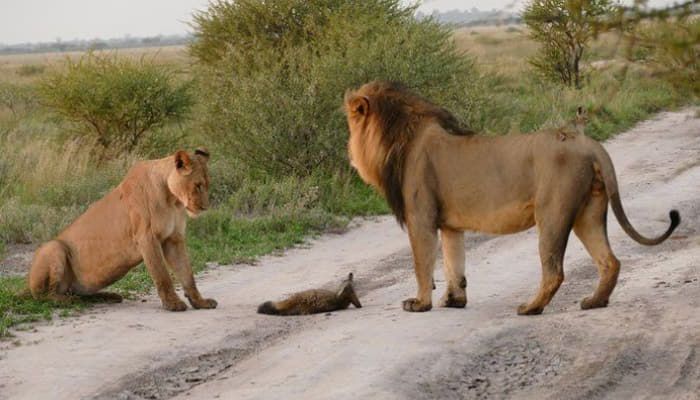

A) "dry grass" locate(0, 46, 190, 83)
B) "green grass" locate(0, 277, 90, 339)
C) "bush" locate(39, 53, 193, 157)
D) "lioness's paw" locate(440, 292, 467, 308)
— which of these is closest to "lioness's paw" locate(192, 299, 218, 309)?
"green grass" locate(0, 277, 90, 339)

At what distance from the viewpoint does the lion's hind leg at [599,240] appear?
8055 mm

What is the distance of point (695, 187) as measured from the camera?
14352 millimetres

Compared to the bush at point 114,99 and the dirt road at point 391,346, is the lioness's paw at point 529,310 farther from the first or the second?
the bush at point 114,99

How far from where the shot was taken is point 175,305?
29.2ft

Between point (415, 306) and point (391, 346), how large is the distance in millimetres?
1098

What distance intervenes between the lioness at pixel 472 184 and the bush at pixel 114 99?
9682 millimetres

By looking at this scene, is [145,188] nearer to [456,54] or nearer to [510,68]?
[456,54]

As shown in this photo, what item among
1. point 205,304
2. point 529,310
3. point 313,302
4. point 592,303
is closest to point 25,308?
point 205,304

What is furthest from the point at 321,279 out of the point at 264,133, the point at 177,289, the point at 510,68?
the point at 510,68

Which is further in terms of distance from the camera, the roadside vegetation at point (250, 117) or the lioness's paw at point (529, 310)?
the roadside vegetation at point (250, 117)

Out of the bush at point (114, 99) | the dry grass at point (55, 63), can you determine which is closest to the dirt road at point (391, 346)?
the bush at point (114, 99)

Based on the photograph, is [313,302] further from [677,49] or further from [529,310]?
[677,49]

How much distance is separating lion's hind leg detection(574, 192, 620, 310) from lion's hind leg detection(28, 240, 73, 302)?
373 centimetres

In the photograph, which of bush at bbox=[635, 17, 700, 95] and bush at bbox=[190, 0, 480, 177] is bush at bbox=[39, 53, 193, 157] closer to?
bush at bbox=[190, 0, 480, 177]
